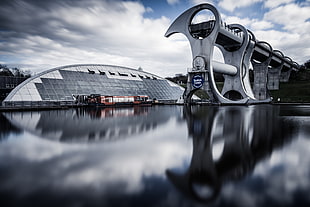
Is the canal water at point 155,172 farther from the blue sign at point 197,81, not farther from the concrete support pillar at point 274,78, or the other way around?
the concrete support pillar at point 274,78

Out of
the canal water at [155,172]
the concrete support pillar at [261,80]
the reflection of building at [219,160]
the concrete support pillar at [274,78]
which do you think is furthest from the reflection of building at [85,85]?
the concrete support pillar at [274,78]

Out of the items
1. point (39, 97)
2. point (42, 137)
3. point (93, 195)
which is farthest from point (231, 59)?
point (93, 195)

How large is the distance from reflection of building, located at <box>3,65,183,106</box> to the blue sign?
14.0 m

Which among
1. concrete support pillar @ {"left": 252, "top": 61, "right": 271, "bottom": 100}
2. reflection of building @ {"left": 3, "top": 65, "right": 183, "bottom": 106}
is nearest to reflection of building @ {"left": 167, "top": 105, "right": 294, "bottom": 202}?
reflection of building @ {"left": 3, "top": 65, "right": 183, "bottom": 106}

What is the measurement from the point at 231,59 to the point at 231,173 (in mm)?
43699

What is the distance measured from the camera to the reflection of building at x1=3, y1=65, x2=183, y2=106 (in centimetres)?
3111

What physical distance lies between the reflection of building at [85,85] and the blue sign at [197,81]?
13986mm

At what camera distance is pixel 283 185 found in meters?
4.16

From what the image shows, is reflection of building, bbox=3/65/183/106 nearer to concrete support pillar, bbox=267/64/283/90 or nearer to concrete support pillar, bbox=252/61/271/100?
concrete support pillar, bbox=252/61/271/100

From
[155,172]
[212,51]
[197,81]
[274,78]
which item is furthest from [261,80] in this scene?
[155,172]

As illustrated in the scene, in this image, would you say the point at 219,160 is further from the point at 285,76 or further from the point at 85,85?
the point at 285,76

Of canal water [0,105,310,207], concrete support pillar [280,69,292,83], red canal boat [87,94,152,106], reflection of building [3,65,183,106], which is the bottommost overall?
canal water [0,105,310,207]

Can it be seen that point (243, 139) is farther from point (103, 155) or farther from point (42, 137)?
point (42, 137)

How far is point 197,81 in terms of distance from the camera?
35.4 metres
